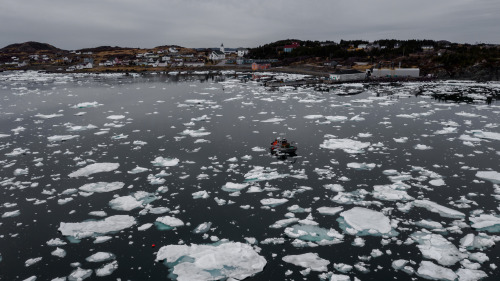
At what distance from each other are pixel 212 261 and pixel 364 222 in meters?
4.63

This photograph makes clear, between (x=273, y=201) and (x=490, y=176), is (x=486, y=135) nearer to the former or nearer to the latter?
(x=490, y=176)

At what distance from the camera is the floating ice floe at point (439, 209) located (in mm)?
8945

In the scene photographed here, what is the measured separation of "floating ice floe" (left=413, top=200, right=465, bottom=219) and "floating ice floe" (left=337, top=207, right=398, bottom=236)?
64.6 inches

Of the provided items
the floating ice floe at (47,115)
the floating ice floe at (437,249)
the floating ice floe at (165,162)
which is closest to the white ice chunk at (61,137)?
the floating ice floe at (165,162)

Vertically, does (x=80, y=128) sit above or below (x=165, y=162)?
above

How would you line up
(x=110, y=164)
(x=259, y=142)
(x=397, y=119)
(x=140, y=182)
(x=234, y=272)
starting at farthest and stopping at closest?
(x=397, y=119), (x=259, y=142), (x=110, y=164), (x=140, y=182), (x=234, y=272)

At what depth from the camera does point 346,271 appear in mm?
6758

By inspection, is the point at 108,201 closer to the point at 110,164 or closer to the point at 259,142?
the point at 110,164

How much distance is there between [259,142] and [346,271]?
10.5 m

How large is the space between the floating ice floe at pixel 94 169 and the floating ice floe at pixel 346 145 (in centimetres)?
1051

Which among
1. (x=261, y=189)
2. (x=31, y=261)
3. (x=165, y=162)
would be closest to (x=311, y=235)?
(x=261, y=189)

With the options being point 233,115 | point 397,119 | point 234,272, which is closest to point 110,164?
point 234,272

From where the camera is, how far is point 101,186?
444 inches

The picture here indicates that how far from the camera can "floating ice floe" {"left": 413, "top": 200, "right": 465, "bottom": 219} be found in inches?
352
